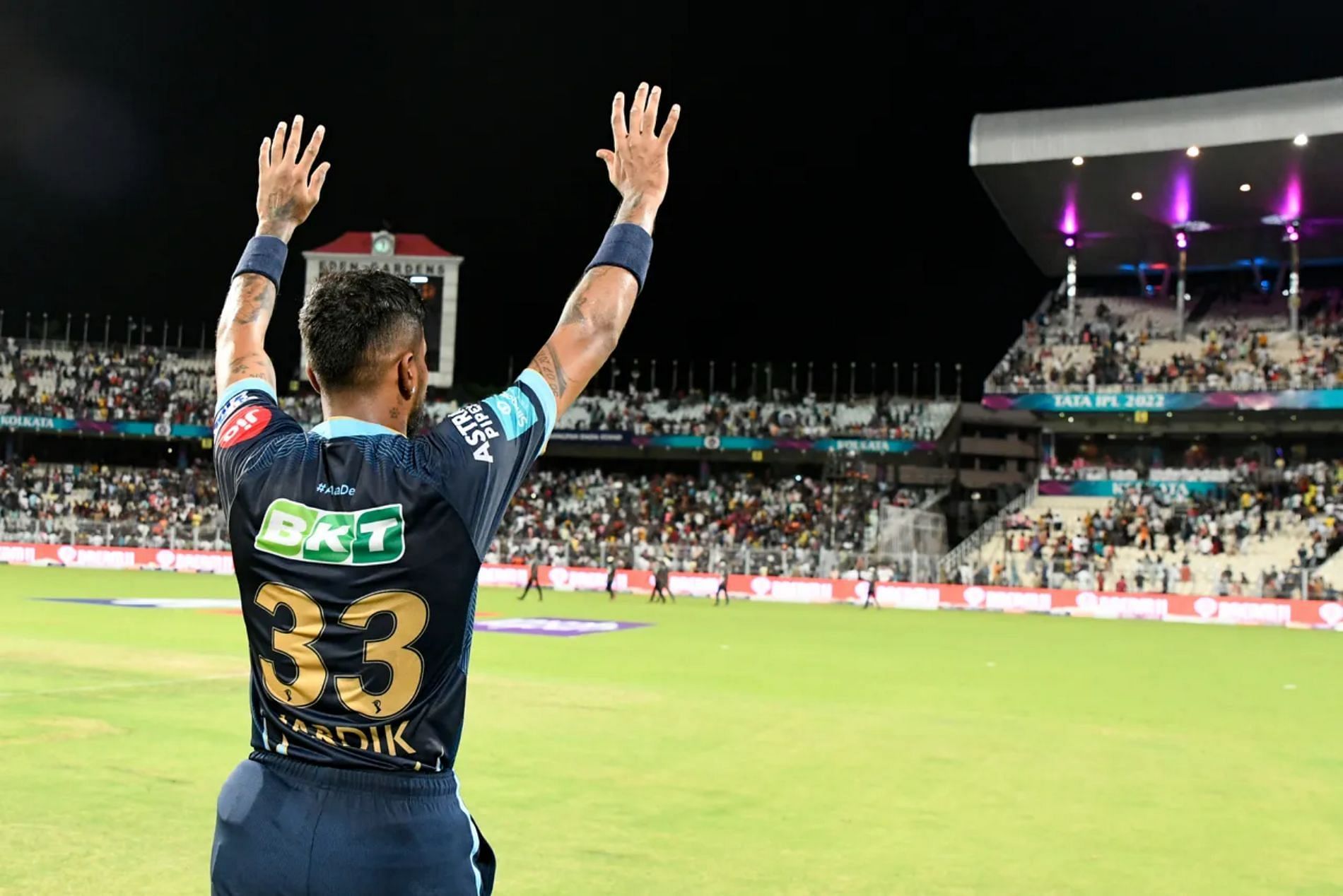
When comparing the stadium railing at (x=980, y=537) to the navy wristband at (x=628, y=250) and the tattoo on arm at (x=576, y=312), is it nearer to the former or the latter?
the navy wristband at (x=628, y=250)

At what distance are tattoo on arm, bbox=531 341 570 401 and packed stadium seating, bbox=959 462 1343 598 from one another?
3811 cm

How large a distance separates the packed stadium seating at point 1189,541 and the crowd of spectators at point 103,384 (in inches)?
1632

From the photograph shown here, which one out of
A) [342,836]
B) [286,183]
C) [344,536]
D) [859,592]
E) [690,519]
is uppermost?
[286,183]

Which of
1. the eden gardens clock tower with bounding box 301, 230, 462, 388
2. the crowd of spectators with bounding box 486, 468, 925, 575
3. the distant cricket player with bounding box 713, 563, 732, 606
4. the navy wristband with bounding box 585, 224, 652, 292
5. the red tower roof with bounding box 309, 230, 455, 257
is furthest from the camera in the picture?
the red tower roof with bounding box 309, 230, 455, 257

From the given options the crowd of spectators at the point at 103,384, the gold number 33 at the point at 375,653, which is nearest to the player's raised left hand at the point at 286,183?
the gold number 33 at the point at 375,653

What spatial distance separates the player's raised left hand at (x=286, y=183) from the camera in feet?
11.6

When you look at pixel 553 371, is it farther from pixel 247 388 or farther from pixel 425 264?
pixel 425 264

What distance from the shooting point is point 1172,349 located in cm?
5403

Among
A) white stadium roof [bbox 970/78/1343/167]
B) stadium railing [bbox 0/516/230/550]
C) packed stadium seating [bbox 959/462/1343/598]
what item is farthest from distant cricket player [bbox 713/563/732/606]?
stadium railing [bbox 0/516/230/550]

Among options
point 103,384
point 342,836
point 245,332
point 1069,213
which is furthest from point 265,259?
point 103,384

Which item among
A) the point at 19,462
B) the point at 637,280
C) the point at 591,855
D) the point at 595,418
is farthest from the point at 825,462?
the point at 637,280

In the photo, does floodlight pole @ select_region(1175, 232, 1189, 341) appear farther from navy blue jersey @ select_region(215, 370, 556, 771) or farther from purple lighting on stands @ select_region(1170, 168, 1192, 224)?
navy blue jersey @ select_region(215, 370, 556, 771)

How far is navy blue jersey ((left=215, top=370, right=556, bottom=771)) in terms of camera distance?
2514 millimetres

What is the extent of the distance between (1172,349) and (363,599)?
5660cm
